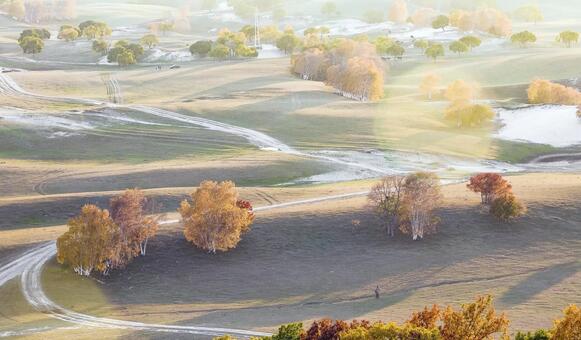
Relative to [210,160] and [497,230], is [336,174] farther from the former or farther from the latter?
[497,230]

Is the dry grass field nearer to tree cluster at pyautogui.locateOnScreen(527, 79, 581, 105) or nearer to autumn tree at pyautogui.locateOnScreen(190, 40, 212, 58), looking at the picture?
tree cluster at pyautogui.locateOnScreen(527, 79, 581, 105)

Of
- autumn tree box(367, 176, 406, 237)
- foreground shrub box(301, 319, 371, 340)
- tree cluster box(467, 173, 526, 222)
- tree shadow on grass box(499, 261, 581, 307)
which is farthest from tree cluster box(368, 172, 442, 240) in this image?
foreground shrub box(301, 319, 371, 340)

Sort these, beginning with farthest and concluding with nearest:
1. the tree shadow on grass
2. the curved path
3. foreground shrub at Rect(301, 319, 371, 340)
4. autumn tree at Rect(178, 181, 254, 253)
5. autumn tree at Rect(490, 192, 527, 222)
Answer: autumn tree at Rect(490, 192, 527, 222) → autumn tree at Rect(178, 181, 254, 253) → the tree shadow on grass → the curved path → foreground shrub at Rect(301, 319, 371, 340)

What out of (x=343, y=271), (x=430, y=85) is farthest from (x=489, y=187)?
(x=430, y=85)

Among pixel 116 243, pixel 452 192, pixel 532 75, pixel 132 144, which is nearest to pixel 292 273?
pixel 116 243

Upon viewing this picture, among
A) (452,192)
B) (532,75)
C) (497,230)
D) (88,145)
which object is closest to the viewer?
(497,230)

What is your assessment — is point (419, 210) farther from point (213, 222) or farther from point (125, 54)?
point (125, 54)

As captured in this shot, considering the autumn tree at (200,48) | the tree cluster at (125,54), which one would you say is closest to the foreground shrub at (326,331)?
the tree cluster at (125,54)
